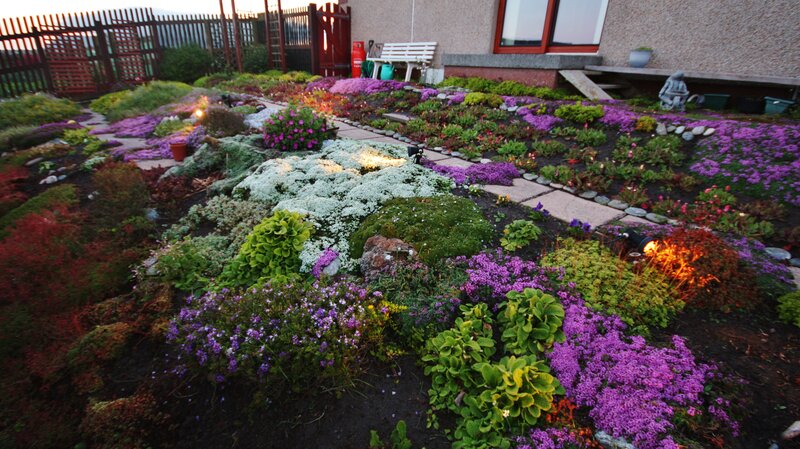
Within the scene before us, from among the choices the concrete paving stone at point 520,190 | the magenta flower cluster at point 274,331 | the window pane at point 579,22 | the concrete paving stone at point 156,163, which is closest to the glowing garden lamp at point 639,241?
the concrete paving stone at point 520,190

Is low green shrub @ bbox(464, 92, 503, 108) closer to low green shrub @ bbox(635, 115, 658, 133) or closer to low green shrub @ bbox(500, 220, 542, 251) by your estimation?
low green shrub @ bbox(635, 115, 658, 133)

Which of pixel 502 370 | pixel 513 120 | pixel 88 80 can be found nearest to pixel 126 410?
pixel 502 370

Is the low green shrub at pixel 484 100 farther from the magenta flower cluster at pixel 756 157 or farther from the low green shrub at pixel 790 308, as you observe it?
the low green shrub at pixel 790 308

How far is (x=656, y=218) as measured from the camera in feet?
13.2

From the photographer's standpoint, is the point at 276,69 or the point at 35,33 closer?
the point at 35,33

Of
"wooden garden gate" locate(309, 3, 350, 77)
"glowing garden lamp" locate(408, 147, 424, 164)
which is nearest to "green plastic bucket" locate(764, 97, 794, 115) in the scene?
"glowing garden lamp" locate(408, 147, 424, 164)

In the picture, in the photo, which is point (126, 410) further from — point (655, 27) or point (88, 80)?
point (88, 80)

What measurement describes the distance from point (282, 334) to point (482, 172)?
3.65 meters

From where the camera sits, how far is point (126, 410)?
203cm

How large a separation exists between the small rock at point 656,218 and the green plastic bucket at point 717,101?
14.5 feet

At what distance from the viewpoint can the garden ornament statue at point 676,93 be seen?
6.50 meters

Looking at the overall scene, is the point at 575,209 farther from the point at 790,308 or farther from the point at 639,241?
the point at 790,308

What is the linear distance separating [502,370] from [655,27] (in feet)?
28.0

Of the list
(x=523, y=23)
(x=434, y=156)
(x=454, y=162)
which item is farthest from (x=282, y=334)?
(x=523, y=23)
